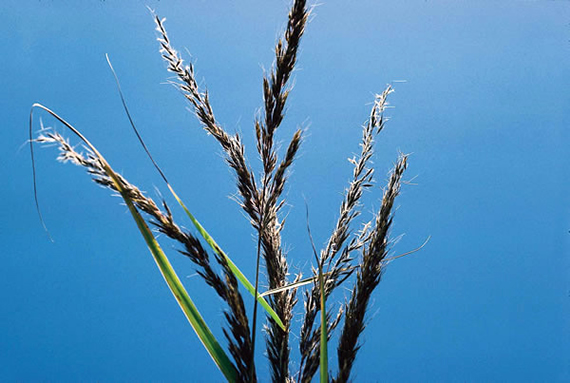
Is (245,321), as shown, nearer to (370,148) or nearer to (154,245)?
(154,245)

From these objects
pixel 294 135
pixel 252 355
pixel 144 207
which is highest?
pixel 294 135

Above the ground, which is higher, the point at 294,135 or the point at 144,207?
the point at 294,135

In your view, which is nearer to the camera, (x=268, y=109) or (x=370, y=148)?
(x=268, y=109)

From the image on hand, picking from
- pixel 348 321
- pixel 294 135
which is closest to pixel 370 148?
pixel 294 135

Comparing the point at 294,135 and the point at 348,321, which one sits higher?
the point at 294,135

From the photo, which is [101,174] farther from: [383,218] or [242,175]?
[383,218]

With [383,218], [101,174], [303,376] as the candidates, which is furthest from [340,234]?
[101,174]

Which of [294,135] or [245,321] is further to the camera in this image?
[294,135]
